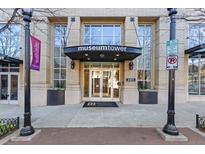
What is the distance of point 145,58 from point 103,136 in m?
11.3

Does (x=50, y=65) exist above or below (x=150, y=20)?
below

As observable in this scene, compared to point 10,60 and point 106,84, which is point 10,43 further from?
point 106,84

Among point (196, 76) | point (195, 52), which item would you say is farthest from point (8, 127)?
point (196, 76)

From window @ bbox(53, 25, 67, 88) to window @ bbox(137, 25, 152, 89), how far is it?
615 centimetres

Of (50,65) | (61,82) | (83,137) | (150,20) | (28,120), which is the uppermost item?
(150,20)

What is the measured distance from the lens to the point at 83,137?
275 inches

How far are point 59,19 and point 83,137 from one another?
12247mm

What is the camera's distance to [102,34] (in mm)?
17234

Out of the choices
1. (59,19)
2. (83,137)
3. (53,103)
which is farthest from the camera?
(59,19)

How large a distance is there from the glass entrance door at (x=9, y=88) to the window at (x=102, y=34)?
6461 mm

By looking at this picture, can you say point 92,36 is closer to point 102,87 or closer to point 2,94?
point 102,87

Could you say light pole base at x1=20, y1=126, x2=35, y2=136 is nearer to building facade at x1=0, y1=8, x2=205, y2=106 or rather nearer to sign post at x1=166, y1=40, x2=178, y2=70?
sign post at x1=166, y1=40, x2=178, y2=70

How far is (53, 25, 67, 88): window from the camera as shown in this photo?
17.2 m

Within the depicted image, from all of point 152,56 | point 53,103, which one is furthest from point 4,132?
point 152,56
